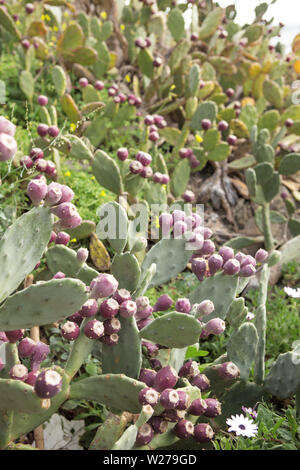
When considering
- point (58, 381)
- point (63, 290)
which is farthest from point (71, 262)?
point (58, 381)

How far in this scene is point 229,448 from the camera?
51.3 inches

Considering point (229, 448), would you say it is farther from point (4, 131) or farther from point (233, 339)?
point (4, 131)

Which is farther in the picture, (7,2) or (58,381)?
(7,2)

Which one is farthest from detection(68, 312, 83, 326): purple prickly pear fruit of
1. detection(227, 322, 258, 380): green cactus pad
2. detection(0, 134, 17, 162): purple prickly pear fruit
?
detection(0, 134, 17, 162): purple prickly pear fruit

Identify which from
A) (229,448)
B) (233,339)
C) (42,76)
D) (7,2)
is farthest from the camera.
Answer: (7,2)

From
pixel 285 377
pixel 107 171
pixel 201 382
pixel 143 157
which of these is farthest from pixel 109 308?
pixel 107 171

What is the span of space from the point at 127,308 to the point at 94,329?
10cm

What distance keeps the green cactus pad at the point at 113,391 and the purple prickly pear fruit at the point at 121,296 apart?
20 centimetres

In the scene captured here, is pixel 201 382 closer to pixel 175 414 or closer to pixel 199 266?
pixel 175 414

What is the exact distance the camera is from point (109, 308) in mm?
1348

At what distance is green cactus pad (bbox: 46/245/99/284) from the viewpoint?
5.00 ft

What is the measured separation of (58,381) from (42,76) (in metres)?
3.05

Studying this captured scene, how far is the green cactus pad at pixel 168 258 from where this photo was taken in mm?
1703

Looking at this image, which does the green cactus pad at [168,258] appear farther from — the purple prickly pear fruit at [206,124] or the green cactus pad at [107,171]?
the purple prickly pear fruit at [206,124]
